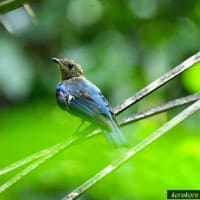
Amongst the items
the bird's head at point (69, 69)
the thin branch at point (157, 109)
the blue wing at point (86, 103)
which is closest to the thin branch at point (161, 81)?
the thin branch at point (157, 109)

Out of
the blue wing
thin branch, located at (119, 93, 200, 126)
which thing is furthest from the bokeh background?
thin branch, located at (119, 93, 200, 126)

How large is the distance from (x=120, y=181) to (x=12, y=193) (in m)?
0.36

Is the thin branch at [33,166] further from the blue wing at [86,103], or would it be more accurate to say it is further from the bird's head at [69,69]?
the bird's head at [69,69]

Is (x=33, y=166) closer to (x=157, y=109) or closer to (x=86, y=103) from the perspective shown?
(x=157, y=109)

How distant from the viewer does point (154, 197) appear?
0.94m

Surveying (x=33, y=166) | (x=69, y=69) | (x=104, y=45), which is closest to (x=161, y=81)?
(x=33, y=166)

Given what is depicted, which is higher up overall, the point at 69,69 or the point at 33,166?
the point at 69,69

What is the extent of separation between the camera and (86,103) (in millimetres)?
2615

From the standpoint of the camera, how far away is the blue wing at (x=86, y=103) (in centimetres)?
224

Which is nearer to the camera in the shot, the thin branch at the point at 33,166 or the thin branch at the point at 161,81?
the thin branch at the point at 33,166

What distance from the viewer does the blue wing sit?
224 cm

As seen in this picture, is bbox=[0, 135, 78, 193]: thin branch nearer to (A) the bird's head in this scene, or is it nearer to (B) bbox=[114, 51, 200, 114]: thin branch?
(B) bbox=[114, 51, 200, 114]: thin branch

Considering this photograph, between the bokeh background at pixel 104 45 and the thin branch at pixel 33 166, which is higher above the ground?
the bokeh background at pixel 104 45

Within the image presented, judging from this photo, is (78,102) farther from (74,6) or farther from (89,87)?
(74,6)
